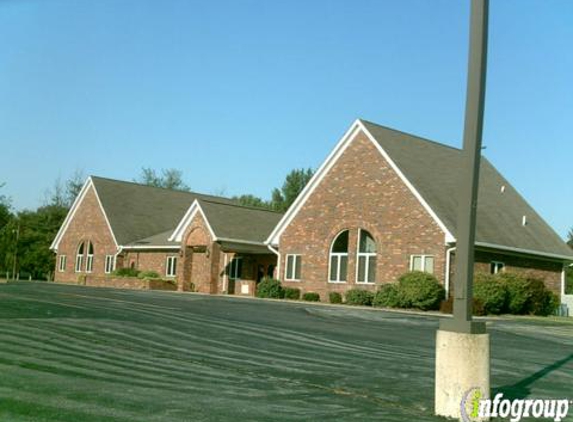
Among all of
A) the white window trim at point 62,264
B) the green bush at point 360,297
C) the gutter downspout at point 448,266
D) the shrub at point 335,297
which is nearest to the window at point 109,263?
the white window trim at point 62,264

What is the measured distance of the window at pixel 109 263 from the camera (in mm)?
51766

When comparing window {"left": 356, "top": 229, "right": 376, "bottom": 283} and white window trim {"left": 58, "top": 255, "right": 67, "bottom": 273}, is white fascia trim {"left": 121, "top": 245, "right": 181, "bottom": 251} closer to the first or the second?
white window trim {"left": 58, "top": 255, "right": 67, "bottom": 273}

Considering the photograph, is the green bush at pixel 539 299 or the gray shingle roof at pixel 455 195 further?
the green bush at pixel 539 299

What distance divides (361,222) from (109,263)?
24826mm

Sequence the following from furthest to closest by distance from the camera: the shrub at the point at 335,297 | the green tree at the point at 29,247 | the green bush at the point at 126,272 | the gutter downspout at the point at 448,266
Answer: the green tree at the point at 29,247
the green bush at the point at 126,272
the shrub at the point at 335,297
the gutter downspout at the point at 448,266

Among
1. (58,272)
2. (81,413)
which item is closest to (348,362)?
(81,413)

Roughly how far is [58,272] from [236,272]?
21.4 m

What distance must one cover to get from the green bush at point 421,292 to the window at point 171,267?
20.6 meters

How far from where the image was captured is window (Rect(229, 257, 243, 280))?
4294 cm

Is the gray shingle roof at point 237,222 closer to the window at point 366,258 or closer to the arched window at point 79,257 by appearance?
the window at point 366,258

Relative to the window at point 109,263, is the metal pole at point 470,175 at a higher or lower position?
higher

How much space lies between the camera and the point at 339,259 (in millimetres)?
35156

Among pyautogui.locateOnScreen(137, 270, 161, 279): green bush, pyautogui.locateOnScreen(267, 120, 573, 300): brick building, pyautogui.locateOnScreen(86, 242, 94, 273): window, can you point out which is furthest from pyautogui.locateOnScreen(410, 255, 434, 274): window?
pyautogui.locateOnScreen(86, 242, 94, 273): window

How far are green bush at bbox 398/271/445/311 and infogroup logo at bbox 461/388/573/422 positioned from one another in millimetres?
20418
